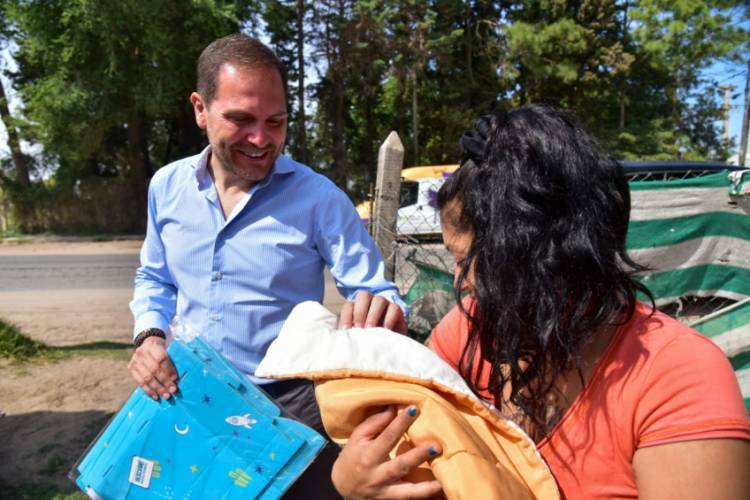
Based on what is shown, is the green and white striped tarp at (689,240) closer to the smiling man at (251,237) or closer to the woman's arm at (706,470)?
the smiling man at (251,237)

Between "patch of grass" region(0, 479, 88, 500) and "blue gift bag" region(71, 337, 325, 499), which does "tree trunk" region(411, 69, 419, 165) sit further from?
"blue gift bag" region(71, 337, 325, 499)

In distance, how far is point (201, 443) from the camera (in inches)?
68.0

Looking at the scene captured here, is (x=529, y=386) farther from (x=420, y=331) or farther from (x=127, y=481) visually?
(x=420, y=331)

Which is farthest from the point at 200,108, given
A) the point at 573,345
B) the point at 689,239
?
the point at 689,239

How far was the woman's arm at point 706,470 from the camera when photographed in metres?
1.04

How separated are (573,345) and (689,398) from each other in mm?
245

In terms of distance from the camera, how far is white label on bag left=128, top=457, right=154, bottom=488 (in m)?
1.75

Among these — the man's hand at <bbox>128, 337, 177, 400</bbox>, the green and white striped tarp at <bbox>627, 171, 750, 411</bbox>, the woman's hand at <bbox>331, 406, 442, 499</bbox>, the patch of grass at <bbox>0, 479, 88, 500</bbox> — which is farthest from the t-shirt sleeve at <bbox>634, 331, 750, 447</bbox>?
the green and white striped tarp at <bbox>627, 171, 750, 411</bbox>

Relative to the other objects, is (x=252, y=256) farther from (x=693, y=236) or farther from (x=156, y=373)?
(x=693, y=236)

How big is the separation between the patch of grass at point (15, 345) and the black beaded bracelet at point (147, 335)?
3.91m

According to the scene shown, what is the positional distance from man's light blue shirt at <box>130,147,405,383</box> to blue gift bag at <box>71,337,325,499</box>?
0.35 metres

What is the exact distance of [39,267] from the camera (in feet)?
43.4

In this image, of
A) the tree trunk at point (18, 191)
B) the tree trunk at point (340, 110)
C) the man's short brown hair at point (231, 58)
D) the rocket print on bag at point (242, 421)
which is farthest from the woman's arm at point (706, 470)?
the tree trunk at point (18, 191)

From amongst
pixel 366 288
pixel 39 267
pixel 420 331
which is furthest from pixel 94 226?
pixel 366 288
